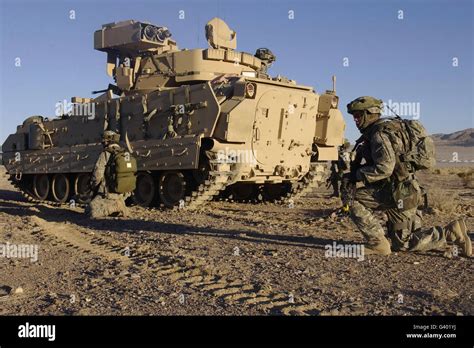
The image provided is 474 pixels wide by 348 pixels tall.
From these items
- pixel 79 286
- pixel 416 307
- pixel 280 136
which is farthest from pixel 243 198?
pixel 416 307

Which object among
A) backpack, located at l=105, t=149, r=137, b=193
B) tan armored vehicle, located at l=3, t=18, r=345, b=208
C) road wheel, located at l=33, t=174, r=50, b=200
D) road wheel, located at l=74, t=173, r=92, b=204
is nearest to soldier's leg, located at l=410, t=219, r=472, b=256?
tan armored vehicle, located at l=3, t=18, r=345, b=208

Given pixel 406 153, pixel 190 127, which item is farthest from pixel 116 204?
pixel 406 153

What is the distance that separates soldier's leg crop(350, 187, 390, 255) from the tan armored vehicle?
486 cm

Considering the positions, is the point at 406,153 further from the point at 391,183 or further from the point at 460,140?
the point at 460,140

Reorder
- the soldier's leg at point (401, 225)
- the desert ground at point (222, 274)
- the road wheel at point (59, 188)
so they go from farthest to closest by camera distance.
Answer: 1. the road wheel at point (59, 188)
2. the soldier's leg at point (401, 225)
3. the desert ground at point (222, 274)

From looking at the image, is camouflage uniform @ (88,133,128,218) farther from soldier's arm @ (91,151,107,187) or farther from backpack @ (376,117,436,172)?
backpack @ (376,117,436,172)

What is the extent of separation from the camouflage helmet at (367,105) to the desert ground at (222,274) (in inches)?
59.9

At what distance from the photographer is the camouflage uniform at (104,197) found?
392 inches

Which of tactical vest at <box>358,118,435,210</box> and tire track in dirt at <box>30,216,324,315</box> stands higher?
tactical vest at <box>358,118,435,210</box>

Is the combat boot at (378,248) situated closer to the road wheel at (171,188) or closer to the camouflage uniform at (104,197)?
the camouflage uniform at (104,197)

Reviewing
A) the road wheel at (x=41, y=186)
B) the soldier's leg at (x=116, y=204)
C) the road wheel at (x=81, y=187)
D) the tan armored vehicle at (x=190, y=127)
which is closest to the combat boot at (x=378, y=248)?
the tan armored vehicle at (x=190, y=127)

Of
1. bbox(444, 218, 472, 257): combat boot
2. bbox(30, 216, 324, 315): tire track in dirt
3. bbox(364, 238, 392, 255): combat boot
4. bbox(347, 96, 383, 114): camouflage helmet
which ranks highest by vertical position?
bbox(347, 96, 383, 114): camouflage helmet

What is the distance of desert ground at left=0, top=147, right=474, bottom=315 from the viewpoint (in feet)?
13.8
